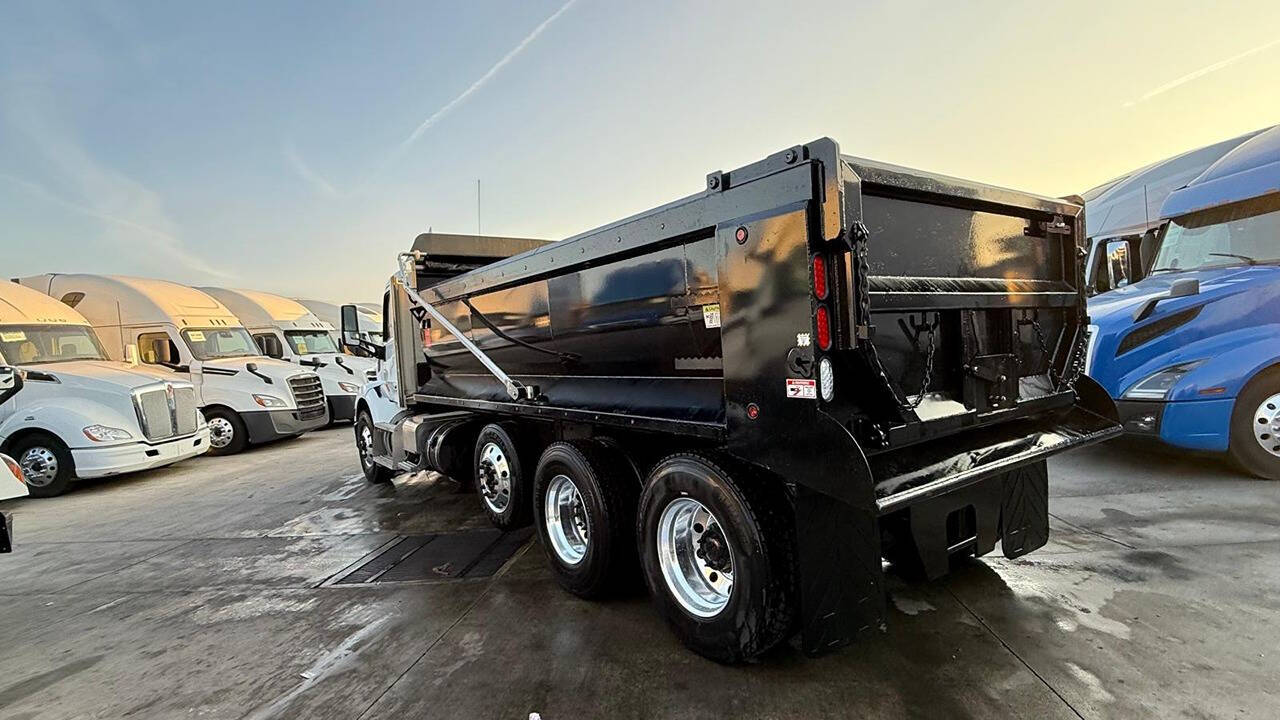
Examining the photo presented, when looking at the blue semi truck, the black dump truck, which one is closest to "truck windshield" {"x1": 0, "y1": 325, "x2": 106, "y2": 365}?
the black dump truck

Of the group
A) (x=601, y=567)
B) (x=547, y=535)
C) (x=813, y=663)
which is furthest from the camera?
(x=547, y=535)

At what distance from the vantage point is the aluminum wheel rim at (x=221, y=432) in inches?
480

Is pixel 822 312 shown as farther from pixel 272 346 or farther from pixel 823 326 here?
pixel 272 346

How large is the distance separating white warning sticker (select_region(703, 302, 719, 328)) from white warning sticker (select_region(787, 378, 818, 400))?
0.64 meters

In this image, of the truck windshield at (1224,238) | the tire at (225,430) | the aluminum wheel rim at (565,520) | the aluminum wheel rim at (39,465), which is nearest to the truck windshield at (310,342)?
the tire at (225,430)

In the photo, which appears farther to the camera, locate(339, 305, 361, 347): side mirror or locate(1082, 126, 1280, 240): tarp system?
locate(1082, 126, 1280, 240): tarp system

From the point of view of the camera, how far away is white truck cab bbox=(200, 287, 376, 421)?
15367mm

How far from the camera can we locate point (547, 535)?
4.43m

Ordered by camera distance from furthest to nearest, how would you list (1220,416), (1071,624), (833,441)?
(1220,416)
(1071,624)
(833,441)

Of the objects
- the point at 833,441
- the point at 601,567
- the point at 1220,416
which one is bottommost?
the point at 601,567

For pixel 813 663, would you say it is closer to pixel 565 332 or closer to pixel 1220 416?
pixel 565 332

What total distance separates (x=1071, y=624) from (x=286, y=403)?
13.5m

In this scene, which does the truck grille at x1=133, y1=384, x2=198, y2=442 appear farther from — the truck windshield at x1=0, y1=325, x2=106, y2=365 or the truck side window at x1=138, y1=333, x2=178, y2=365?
the truck side window at x1=138, y1=333, x2=178, y2=365

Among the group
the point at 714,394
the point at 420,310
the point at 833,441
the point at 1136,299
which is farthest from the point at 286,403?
the point at 1136,299
